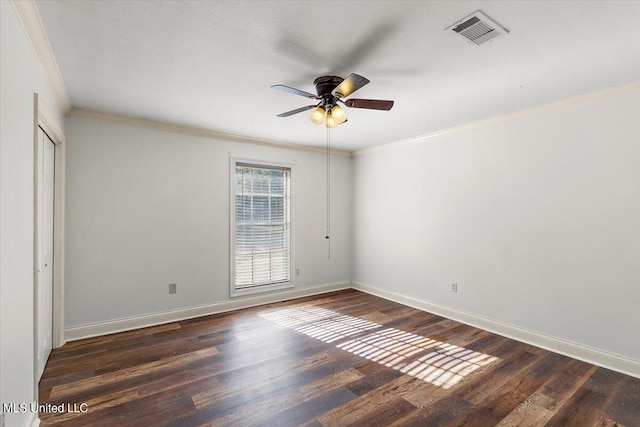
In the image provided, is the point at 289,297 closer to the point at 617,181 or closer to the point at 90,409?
the point at 90,409

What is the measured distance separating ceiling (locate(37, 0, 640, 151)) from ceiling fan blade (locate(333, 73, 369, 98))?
212mm

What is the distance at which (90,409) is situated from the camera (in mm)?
2154

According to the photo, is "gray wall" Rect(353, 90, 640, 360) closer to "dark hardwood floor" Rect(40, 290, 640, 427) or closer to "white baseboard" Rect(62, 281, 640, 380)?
"white baseboard" Rect(62, 281, 640, 380)

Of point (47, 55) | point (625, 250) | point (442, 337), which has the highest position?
point (47, 55)

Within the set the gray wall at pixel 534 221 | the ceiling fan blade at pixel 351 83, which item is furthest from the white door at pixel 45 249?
the gray wall at pixel 534 221

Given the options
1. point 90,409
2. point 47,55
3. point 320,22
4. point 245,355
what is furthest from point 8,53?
point 245,355

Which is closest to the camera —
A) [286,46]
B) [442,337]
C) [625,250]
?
[286,46]

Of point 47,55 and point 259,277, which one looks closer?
point 47,55

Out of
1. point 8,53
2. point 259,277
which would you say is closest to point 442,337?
point 259,277

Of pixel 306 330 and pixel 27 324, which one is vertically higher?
pixel 27 324

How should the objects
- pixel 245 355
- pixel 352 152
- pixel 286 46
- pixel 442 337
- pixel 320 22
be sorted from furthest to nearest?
pixel 352 152 < pixel 442 337 < pixel 245 355 < pixel 286 46 < pixel 320 22

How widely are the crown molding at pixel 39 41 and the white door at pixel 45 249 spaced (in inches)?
17.7

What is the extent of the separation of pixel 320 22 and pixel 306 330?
310 cm

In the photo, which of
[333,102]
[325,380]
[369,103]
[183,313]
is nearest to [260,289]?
[183,313]
